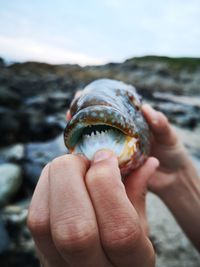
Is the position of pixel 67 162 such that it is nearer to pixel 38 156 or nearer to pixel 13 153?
pixel 38 156

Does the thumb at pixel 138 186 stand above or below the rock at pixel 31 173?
above

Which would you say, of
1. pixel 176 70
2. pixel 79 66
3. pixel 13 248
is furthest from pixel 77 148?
pixel 79 66

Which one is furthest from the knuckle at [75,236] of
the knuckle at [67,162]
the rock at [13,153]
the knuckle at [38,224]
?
the rock at [13,153]

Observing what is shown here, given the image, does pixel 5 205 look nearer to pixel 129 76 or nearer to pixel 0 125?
pixel 0 125

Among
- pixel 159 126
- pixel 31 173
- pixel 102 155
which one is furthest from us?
pixel 31 173

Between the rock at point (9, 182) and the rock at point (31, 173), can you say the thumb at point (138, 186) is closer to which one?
the rock at point (9, 182)

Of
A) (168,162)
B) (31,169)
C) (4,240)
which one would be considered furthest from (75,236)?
(31,169)
